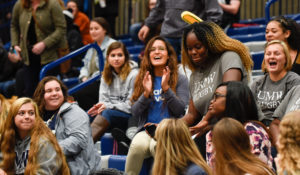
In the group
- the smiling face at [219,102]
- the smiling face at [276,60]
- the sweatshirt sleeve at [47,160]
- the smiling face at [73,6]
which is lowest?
the sweatshirt sleeve at [47,160]

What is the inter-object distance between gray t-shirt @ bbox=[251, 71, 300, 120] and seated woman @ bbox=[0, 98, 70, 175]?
1792mm

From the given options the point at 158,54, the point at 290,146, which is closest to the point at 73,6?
the point at 158,54

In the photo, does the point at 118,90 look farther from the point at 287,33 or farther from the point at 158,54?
the point at 287,33

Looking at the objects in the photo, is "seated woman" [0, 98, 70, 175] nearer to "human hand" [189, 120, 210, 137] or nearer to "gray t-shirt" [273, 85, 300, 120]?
"human hand" [189, 120, 210, 137]

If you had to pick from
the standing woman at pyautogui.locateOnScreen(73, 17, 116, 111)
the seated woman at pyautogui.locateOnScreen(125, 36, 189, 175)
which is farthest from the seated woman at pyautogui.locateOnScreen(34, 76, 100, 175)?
the standing woman at pyautogui.locateOnScreen(73, 17, 116, 111)

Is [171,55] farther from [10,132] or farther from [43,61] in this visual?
[43,61]

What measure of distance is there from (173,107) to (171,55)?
801 millimetres

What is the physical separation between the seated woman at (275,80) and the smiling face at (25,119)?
201 centimetres

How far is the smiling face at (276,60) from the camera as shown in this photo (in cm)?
539

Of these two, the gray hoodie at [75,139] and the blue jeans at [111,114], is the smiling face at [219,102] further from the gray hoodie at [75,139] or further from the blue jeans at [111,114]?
the blue jeans at [111,114]

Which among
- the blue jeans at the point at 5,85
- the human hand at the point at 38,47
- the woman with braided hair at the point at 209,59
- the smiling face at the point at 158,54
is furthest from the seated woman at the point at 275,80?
the blue jeans at the point at 5,85

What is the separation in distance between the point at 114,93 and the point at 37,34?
6.42 feet

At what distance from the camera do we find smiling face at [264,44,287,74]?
539 cm

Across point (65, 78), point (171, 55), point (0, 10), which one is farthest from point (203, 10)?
point (0, 10)
